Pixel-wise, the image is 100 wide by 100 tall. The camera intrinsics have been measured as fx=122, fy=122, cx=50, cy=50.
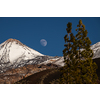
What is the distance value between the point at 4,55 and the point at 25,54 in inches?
855

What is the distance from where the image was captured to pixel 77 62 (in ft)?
37.0

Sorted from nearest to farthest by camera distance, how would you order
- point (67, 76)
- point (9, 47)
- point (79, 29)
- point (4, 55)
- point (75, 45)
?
1. point (67, 76)
2. point (75, 45)
3. point (79, 29)
4. point (4, 55)
5. point (9, 47)

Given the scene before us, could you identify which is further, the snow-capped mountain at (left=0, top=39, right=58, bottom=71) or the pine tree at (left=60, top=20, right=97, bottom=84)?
the snow-capped mountain at (left=0, top=39, right=58, bottom=71)

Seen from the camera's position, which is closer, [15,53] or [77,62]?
[77,62]

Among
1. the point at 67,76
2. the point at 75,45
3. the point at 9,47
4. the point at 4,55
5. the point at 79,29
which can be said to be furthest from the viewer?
the point at 9,47

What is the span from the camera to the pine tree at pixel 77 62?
11.1 meters

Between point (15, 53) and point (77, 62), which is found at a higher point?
point (15, 53)

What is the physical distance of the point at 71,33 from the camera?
12117 mm

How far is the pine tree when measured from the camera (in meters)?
11.1

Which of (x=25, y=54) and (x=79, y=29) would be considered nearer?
(x=79, y=29)

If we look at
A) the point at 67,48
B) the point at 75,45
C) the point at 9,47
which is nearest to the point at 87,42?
the point at 75,45

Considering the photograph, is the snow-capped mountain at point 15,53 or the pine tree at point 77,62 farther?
the snow-capped mountain at point 15,53

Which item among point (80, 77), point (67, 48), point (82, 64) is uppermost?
point (67, 48)

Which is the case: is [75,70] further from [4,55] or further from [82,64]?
[4,55]
